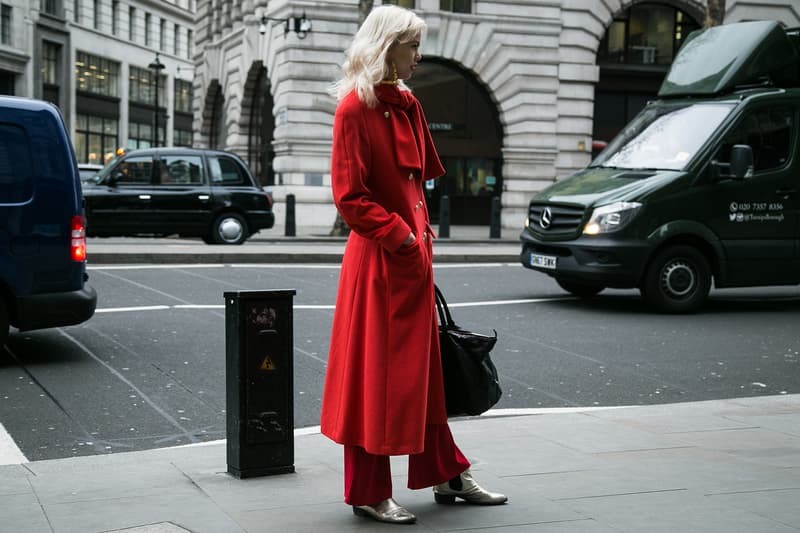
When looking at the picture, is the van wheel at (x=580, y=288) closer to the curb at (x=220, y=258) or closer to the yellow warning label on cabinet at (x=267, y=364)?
the curb at (x=220, y=258)

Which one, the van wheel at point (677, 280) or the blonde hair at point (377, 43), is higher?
the blonde hair at point (377, 43)

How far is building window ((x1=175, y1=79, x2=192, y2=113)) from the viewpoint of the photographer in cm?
6888

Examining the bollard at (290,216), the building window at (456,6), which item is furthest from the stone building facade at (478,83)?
the bollard at (290,216)

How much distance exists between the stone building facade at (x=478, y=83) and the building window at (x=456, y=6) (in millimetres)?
32

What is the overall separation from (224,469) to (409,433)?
127cm

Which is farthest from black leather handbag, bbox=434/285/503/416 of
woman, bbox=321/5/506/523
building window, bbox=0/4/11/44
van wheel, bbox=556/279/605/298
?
building window, bbox=0/4/11/44

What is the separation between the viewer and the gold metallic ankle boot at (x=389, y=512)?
13.3 feet

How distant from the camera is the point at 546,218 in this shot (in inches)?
450

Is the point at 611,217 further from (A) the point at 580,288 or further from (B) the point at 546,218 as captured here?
(A) the point at 580,288

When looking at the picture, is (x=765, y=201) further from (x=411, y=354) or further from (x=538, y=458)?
(x=411, y=354)

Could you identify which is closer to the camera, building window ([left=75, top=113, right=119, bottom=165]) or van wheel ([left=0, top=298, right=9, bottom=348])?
van wheel ([left=0, top=298, right=9, bottom=348])

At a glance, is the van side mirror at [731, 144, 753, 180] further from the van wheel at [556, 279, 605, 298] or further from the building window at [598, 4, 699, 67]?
the building window at [598, 4, 699, 67]

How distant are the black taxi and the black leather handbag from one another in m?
15.8

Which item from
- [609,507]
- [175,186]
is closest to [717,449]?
[609,507]
